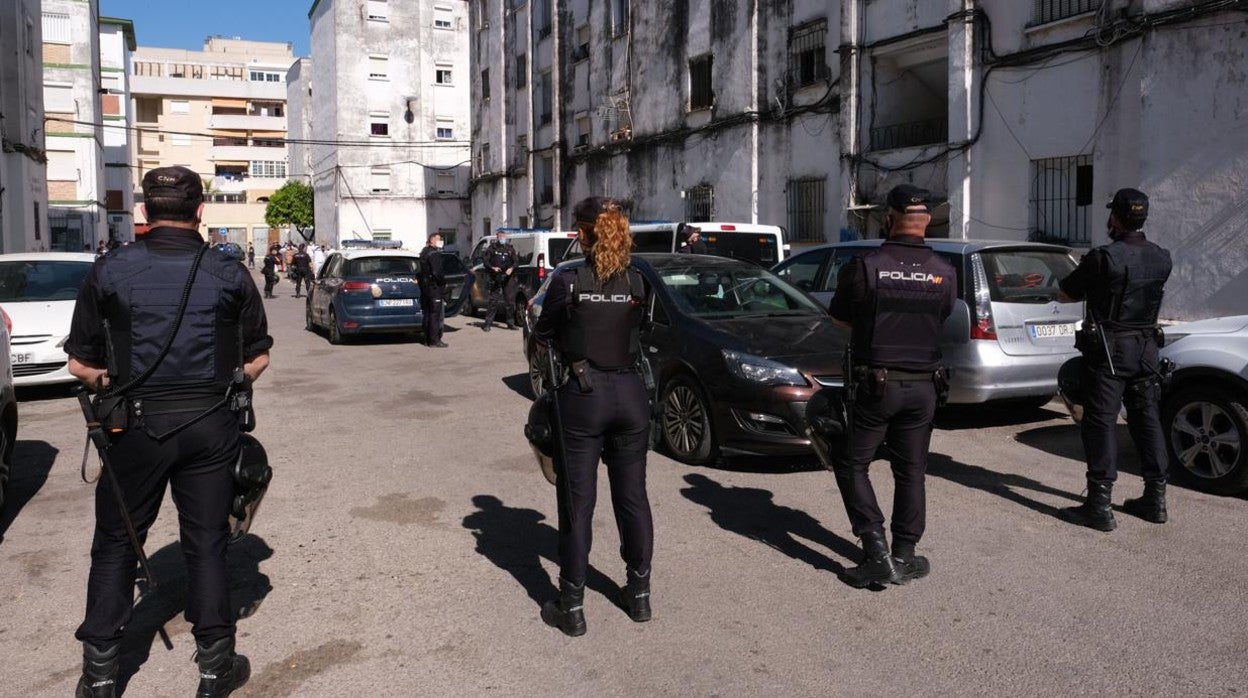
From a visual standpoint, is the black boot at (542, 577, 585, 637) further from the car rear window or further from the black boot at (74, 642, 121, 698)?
the car rear window

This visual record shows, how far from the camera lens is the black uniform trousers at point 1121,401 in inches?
220

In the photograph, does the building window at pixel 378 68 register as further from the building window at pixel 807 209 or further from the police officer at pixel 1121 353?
the police officer at pixel 1121 353

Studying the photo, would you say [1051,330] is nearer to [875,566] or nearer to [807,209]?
[875,566]

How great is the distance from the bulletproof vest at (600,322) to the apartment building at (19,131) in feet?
84.5

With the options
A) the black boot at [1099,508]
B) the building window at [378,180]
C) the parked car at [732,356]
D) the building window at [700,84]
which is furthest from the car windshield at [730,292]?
the building window at [378,180]

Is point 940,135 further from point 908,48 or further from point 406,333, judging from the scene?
point 406,333

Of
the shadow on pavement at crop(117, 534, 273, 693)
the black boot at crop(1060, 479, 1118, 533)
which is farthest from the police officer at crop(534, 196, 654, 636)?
the black boot at crop(1060, 479, 1118, 533)

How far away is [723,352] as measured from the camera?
703 cm

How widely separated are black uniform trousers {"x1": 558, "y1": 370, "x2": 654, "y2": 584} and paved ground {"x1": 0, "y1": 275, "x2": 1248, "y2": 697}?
37 centimetres

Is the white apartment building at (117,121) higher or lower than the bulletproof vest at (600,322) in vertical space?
higher

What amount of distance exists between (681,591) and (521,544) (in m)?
1.11

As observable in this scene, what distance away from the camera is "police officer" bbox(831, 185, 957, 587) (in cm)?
459

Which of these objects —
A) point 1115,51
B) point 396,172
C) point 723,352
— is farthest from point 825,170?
point 396,172

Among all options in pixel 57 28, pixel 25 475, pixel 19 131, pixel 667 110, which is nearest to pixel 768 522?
pixel 25 475
